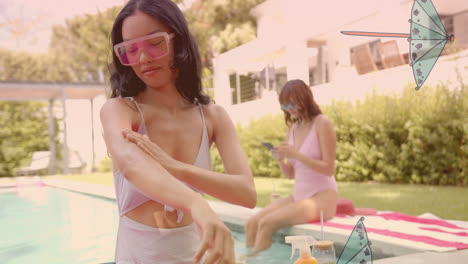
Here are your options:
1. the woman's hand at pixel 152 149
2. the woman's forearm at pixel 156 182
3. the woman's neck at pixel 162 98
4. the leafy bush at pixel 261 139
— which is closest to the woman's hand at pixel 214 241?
the woman's forearm at pixel 156 182

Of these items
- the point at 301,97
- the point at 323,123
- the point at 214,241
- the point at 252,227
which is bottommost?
the point at 252,227

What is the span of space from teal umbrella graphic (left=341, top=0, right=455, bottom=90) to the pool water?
65.0 inches

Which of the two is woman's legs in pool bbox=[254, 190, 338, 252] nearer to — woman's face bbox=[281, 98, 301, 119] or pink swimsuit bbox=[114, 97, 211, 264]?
woman's face bbox=[281, 98, 301, 119]

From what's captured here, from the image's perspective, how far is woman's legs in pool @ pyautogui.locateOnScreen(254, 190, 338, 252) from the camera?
Answer: 3973 mm

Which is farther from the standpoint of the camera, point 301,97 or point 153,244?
point 301,97

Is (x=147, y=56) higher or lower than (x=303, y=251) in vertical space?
higher

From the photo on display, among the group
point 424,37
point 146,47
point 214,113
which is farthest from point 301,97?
point 146,47

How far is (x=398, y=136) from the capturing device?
7977 millimetres

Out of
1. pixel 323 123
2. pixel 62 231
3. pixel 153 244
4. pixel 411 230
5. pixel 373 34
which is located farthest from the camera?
pixel 62 231

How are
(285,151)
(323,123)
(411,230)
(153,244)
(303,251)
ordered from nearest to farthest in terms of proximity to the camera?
(153,244) < (303,251) < (411,230) < (285,151) < (323,123)

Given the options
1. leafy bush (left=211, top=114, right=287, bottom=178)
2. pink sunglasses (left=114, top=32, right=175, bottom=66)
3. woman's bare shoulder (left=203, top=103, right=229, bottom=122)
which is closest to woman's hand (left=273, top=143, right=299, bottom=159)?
woman's bare shoulder (left=203, top=103, right=229, bottom=122)

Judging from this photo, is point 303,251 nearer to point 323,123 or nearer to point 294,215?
point 294,215

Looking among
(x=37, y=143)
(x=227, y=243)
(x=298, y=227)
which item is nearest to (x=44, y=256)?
(x=298, y=227)

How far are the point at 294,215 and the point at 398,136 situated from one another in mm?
4469
